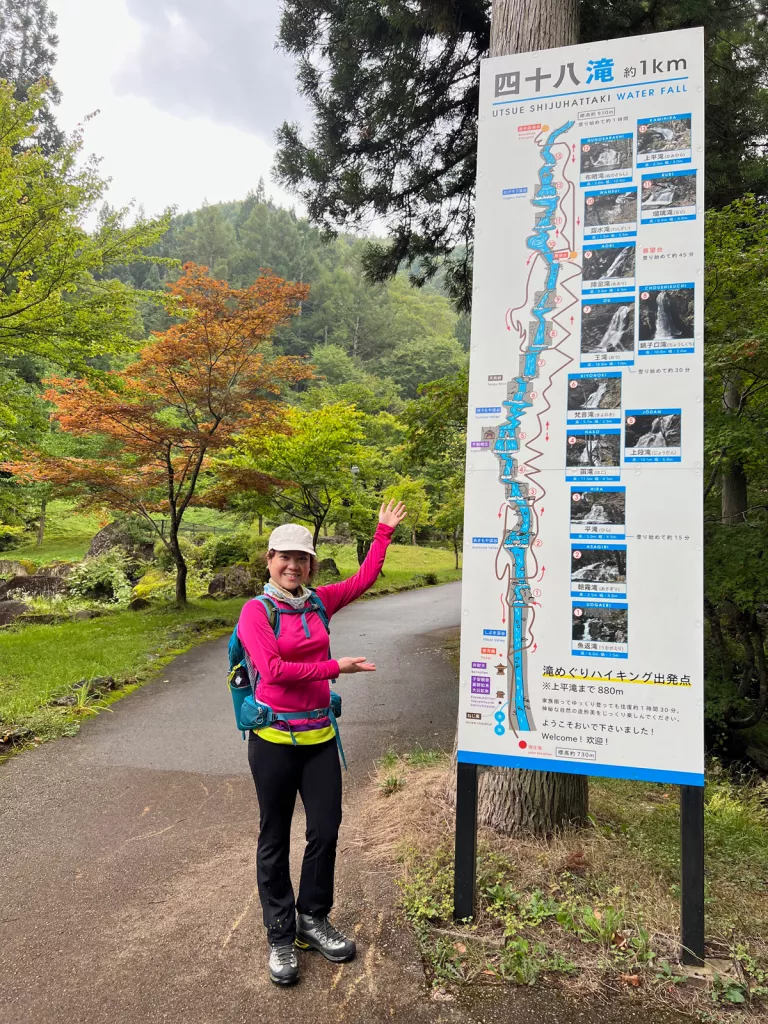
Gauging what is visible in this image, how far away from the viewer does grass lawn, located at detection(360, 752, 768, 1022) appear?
2.28 metres

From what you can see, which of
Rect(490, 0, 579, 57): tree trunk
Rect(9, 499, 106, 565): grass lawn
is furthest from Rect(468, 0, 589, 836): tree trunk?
Rect(9, 499, 106, 565): grass lawn

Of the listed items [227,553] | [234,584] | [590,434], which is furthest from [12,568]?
[590,434]

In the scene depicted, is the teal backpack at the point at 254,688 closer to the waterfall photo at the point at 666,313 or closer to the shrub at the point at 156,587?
Answer: the waterfall photo at the point at 666,313

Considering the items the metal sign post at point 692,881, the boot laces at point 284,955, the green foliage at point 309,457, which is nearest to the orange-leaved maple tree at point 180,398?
the green foliage at point 309,457

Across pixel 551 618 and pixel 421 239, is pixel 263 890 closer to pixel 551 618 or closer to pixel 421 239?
pixel 551 618

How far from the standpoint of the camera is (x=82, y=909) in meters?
2.88

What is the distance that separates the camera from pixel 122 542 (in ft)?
57.2

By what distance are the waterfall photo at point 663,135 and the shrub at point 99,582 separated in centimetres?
1318

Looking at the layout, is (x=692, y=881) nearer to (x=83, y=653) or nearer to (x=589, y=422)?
(x=589, y=422)

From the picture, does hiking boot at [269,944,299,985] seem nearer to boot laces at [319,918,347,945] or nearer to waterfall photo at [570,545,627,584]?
boot laces at [319,918,347,945]

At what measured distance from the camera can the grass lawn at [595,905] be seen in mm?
2283

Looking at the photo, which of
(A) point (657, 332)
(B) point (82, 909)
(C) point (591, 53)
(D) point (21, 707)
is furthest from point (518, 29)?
(D) point (21, 707)

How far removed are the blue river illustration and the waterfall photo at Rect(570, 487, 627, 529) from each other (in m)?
0.18

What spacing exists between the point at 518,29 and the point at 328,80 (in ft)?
13.9
